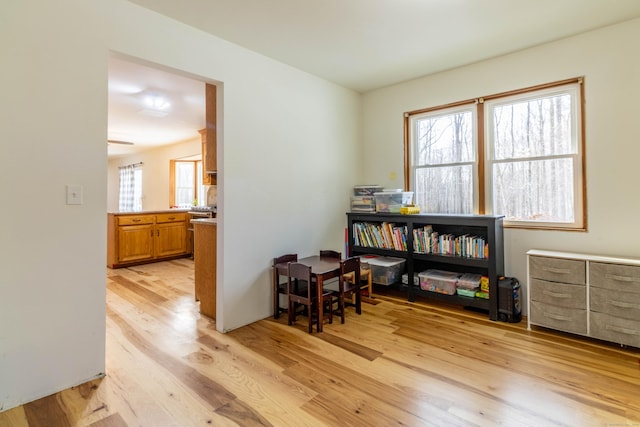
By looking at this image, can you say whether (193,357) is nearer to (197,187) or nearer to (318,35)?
(318,35)

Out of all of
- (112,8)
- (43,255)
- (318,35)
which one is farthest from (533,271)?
(112,8)

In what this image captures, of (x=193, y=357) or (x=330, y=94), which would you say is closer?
(x=193, y=357)

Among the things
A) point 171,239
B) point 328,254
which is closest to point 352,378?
point 328,254

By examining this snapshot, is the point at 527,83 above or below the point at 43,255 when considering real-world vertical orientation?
above

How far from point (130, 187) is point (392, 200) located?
26.4ft

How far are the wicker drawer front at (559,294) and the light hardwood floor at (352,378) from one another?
28 cm

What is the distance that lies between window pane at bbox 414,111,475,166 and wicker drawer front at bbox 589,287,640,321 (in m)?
1.60

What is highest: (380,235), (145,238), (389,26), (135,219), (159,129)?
(159,129)

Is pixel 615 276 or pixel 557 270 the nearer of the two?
pixel 615 276

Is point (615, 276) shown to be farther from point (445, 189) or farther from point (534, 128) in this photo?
point (445, 189)

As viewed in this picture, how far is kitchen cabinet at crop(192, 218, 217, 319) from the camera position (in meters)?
2.98

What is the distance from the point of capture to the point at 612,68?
8.38ft

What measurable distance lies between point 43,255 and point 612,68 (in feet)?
13.8

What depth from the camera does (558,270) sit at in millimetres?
2504
